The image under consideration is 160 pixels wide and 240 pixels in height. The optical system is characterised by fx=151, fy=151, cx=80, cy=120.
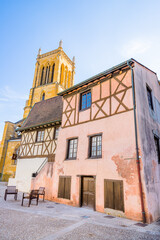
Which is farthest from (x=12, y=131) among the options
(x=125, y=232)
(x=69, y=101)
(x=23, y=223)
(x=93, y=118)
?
(x=125, y=232)

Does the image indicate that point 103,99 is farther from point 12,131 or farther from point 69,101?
point 12,131

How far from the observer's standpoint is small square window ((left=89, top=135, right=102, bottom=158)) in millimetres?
7890

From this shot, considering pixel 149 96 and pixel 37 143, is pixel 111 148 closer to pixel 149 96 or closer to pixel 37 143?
pixel 149 96

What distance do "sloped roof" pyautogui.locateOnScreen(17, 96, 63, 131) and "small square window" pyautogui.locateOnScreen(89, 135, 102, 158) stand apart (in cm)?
511

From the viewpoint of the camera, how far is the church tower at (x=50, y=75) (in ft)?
102

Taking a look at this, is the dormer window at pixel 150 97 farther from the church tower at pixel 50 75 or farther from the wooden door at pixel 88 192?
the church tower at pixel 50 75

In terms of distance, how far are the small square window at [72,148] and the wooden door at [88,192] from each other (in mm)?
1576

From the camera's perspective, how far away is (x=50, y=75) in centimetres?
3394

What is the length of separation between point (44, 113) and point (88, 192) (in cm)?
952

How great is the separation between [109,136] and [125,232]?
399 centimetres

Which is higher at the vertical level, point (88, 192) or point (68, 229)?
point (88, 192)

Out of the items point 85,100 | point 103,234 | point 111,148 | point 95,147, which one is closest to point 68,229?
point 103,234

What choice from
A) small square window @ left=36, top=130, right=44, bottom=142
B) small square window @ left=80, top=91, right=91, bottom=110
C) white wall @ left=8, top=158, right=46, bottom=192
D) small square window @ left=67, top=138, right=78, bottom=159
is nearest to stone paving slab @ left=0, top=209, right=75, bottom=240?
small square window @ left=67, top=138, right=78, bottom=159

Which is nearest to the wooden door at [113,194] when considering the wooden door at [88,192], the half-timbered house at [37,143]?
the wooden door at [88,192]
